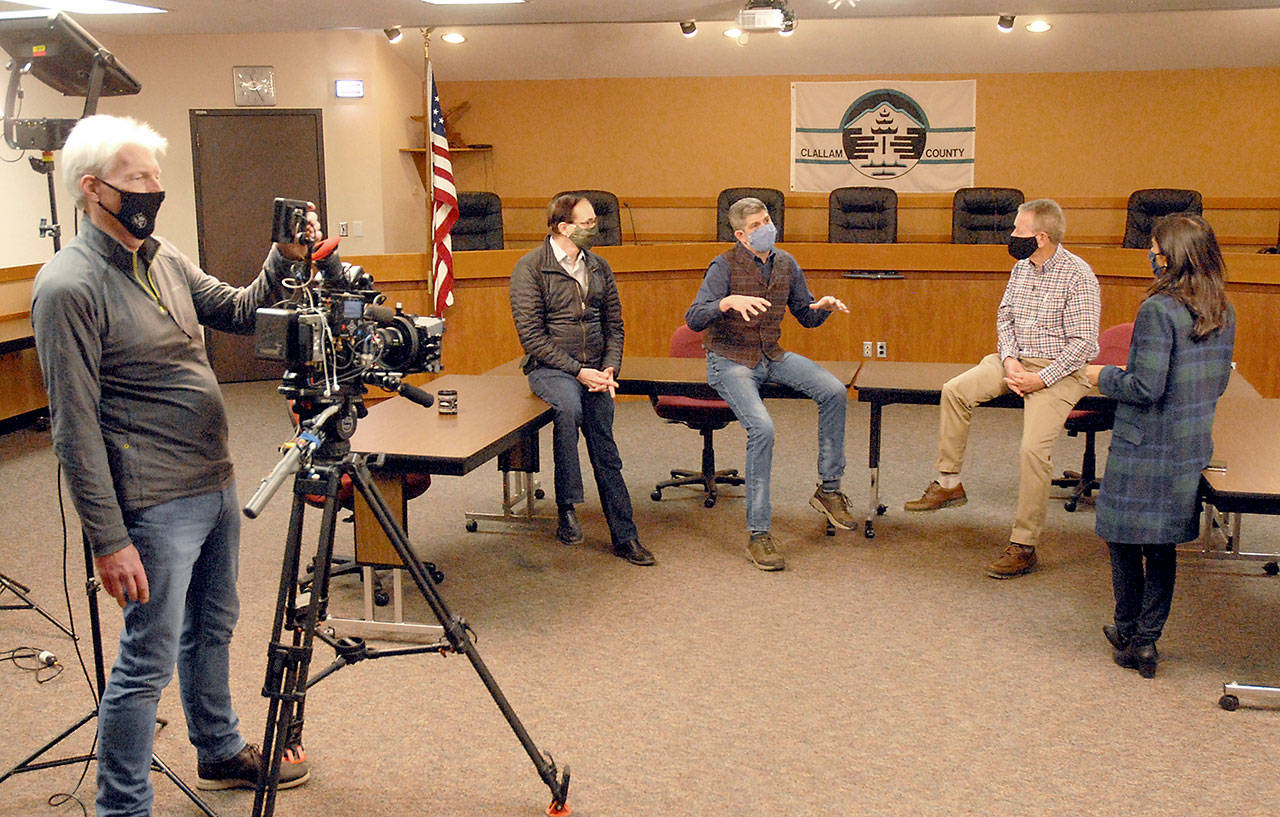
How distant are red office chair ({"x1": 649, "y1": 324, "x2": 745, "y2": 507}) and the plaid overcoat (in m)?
1.86

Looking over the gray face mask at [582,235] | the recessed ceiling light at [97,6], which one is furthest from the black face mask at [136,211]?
the recessed ceiling light at [97,6]

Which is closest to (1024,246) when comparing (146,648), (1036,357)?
(1036,357)

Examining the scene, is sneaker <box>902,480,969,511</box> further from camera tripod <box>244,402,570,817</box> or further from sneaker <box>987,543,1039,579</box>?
camera tripod <box>244,402,570,817</box>

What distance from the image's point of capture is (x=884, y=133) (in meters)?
8.81

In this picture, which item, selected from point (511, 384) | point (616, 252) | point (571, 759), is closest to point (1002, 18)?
point (616, 252)

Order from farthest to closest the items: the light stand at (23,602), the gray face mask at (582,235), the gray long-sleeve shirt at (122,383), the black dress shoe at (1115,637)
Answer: the gray face mask at (582,235) < the light stand at (23,602) < the black dress shoe at (1115,637) < the gray long-sleeve shirt at (122,383)

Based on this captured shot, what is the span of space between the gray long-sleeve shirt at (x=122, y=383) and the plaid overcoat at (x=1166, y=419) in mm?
2357

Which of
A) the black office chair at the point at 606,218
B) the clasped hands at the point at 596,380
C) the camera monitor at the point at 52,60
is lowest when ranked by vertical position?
the clasped hands at the point at 596,380

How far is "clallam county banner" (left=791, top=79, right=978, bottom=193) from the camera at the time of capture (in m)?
8.74

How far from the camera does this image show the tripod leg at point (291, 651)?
7.34 feet

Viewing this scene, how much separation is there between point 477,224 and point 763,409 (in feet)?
13.2

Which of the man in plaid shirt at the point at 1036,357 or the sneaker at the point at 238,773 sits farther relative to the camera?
the man in plaid shirt at the point at 1036,357

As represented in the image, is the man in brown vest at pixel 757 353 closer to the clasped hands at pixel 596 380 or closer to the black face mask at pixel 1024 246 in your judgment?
the clasped hands at pixel 596 380

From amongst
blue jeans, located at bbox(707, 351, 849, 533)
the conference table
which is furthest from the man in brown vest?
the conference table
